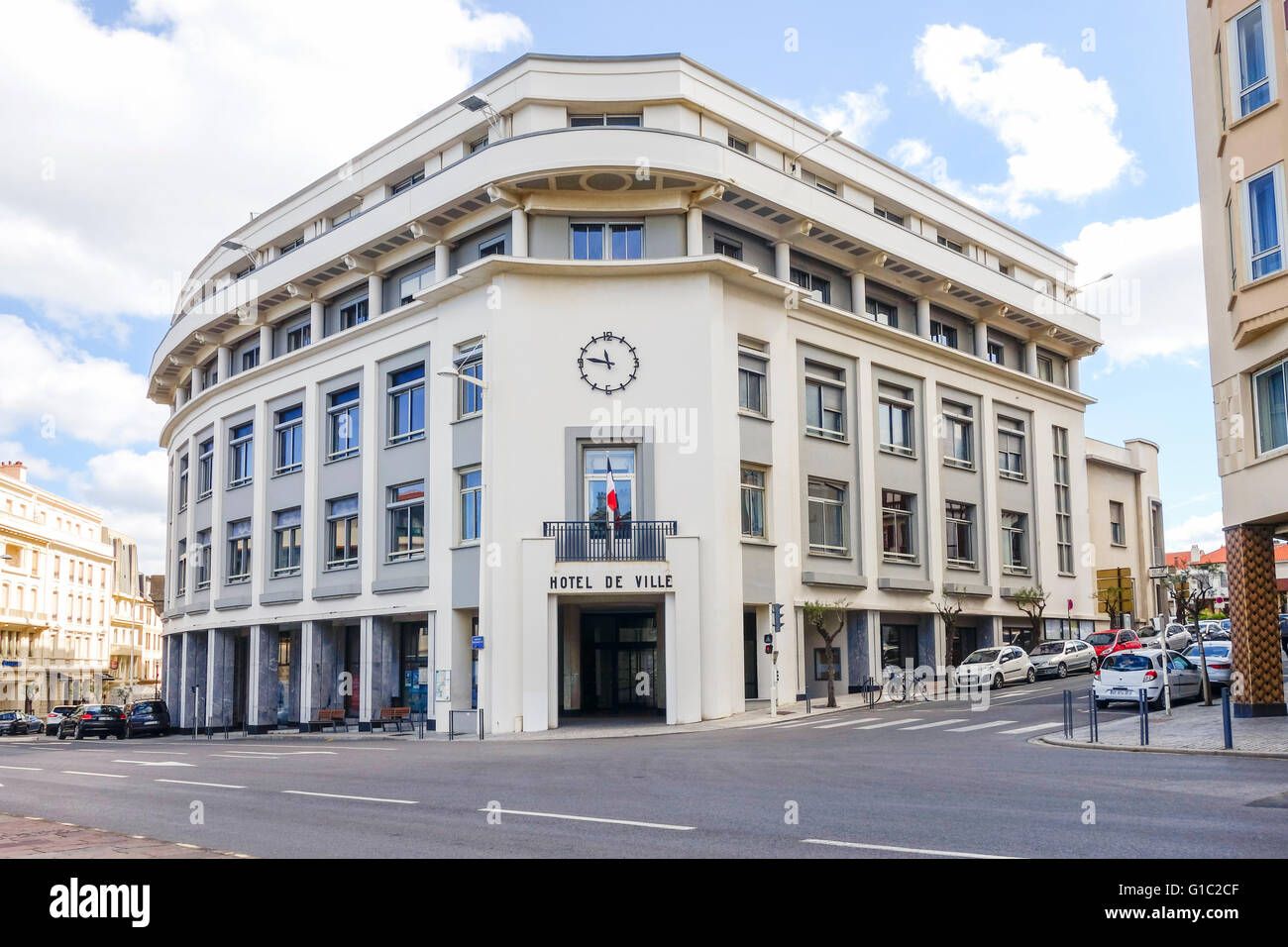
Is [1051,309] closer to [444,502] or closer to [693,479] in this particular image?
[693,479]

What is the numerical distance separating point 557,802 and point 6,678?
259ft

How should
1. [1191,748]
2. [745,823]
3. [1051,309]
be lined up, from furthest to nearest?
[1051,309]
[1191,748]
[745,823]

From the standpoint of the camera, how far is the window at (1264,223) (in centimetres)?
2186

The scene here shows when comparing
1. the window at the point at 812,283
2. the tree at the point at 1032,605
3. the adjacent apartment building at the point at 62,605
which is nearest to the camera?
the window at the point at 812,283

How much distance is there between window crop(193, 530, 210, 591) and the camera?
50031 millimetres

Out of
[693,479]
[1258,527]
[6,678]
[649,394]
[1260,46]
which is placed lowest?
[6,678]

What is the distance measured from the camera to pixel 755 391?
123ft

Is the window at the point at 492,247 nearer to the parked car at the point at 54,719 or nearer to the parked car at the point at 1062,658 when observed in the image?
the parked car at the point at 1062,658

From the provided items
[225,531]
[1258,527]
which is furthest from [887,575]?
[225,531]

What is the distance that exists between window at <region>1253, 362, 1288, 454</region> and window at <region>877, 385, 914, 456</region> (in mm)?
19564

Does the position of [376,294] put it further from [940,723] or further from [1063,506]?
[1063,506]

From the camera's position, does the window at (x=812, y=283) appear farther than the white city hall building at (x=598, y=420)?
Yes

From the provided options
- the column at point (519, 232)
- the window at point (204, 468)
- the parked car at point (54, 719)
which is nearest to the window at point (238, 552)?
the window at point (204, 468)

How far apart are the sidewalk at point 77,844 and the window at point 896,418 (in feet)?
114
